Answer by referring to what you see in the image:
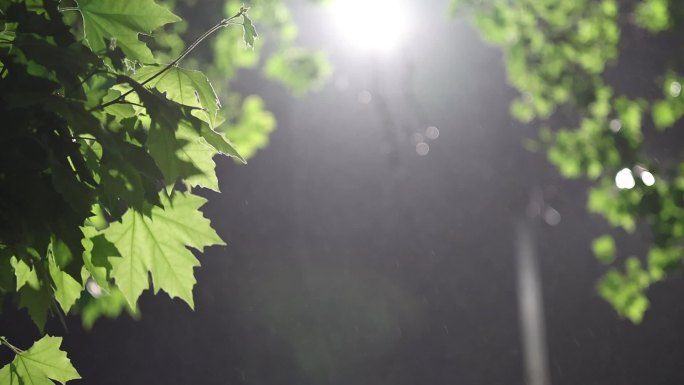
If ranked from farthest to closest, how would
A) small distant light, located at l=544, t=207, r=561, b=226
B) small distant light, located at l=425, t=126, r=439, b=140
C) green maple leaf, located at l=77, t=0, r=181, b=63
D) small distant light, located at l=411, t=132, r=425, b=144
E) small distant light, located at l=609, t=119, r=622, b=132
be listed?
small distant light, located at l=425, t=126, r=439, b=140, small distant light, located at l=411, t=132, r=425, b=144, small distant light, located at l=544, t=207, r=561, b=226, small distant light, located at l=609, t=119, r=622, b=132, green maple leaf, located at l=77, t=0, r=181, b=63

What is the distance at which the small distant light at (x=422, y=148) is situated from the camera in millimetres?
14031

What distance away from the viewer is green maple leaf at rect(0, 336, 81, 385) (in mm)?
1313

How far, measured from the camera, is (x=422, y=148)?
46.1 ft

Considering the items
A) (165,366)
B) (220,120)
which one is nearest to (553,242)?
(165,366)

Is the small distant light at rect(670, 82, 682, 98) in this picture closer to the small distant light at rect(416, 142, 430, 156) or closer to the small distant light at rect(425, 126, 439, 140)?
the small distant light at rect(416, 142, 430, 156)

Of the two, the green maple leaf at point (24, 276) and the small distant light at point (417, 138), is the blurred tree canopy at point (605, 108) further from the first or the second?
the small distant light at point (417, 138)

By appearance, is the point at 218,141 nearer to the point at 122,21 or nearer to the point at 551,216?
the point at 122,21

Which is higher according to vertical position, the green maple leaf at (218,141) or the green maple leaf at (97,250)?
the green maple leaf at (218,141)

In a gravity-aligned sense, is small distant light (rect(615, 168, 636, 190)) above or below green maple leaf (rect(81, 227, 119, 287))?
above

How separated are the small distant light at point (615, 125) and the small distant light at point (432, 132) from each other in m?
10.2

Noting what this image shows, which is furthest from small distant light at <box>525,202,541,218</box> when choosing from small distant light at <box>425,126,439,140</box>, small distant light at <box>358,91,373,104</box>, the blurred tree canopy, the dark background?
the blurred tree canopy

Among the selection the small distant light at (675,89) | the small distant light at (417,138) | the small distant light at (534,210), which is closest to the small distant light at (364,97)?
the small distant light at (417,138)

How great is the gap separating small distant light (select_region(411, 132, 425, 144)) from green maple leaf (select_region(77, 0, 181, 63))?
12.9 metres

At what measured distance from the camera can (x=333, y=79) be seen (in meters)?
14.6
